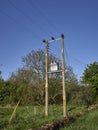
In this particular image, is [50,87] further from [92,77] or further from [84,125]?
[84,125]

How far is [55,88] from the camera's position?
4328 centimetres

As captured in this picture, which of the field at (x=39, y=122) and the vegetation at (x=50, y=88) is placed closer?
the field at (x=39, y=122)

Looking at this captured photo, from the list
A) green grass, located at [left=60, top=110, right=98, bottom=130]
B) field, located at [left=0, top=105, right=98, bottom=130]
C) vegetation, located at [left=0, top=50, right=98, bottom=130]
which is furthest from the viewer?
vegetation, located at [left=0, top=50, right=98, bottom=130]

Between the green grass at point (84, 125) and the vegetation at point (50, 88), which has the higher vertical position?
the vegetation at point (50, 88)

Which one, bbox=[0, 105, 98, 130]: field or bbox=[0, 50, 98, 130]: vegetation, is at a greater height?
bbox=[0, 50, 98, 130]: vegetation

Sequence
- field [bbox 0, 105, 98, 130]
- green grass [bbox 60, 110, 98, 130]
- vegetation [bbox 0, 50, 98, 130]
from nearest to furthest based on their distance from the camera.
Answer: green grass [bbox 60, 110, 98, 130], field [bbox 0, 105, 98, 130], vegetation [bbox 0, 50, 98, 130]

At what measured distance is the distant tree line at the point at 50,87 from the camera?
42031 millimetres

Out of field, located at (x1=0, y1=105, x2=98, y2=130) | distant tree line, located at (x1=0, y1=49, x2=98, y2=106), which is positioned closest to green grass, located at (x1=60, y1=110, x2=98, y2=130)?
field, located at (x1=0, y1=105, x2=98, y2=130)

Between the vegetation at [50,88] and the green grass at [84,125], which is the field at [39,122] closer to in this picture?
the green grass at [84,125]

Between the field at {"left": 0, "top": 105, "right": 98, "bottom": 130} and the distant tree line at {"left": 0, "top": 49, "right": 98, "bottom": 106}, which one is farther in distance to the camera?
the distant tree line at {"left": 0, "top": 49, "right": 98, "bottom": 106}

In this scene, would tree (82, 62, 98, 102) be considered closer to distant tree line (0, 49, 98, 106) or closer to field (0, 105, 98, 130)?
distant tree line (0, 49, 98, 106)

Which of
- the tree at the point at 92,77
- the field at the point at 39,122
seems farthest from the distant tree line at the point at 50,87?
the field at the point at 39,122

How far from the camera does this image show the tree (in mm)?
42656

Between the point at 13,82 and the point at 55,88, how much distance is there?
27.2 feet
